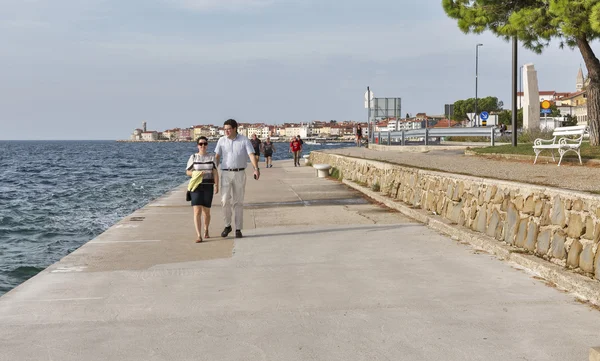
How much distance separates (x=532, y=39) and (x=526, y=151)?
221 inches

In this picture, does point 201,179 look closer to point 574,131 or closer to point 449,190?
point 449,190

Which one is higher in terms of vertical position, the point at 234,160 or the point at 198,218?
the point at 234,160

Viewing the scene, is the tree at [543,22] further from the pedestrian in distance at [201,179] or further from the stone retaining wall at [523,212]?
the pedestrian in distance at [201,179]

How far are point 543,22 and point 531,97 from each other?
12155mm

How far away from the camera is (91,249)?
9953 millimetres

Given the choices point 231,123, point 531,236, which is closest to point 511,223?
point 531,236

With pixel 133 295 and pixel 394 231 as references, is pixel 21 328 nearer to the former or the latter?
pixel 133 295

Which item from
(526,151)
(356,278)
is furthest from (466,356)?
(526,151)

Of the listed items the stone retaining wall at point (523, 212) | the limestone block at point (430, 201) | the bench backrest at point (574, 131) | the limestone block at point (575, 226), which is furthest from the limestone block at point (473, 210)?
the bench backrest at point (574, 131)

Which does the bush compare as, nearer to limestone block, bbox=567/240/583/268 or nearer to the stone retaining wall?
the stone retaining wall

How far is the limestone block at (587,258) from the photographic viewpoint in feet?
Result: 22.4

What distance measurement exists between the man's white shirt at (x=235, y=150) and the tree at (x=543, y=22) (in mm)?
11876

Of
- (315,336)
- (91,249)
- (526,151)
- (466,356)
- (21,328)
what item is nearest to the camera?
(466,356)

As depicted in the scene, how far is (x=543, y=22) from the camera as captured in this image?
72.0 feet
